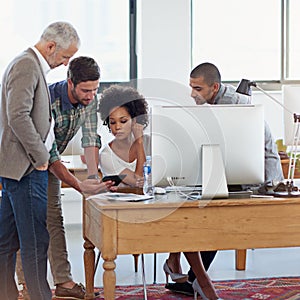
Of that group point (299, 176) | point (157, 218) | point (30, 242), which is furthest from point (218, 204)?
point (299, 176)

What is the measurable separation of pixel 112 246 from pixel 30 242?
0.39m

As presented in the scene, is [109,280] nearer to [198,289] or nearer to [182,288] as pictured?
[198,289]

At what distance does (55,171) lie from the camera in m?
3.95

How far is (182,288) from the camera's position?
4301 mm

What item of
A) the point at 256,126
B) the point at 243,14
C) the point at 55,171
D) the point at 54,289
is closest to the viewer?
the point at 256,126

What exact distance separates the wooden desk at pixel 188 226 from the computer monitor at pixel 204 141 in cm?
15

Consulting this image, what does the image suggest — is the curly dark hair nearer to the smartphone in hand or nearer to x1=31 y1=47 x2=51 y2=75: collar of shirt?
the smartphone in hand

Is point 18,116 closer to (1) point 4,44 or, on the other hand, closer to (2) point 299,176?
(2) point 299,176

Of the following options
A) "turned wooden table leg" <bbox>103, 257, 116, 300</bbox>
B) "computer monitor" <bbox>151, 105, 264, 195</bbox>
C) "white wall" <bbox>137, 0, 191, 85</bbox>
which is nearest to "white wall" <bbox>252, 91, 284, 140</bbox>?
"white wall" <bbox>137, 0, 191, 85</bbox>

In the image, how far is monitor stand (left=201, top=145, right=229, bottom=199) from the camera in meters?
3.53

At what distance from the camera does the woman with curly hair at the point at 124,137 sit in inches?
173

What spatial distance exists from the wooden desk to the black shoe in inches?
33.7

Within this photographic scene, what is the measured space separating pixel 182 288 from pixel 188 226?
97cm

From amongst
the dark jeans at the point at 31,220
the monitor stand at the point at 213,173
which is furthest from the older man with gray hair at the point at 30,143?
the monitor stand at the point at 213,173
